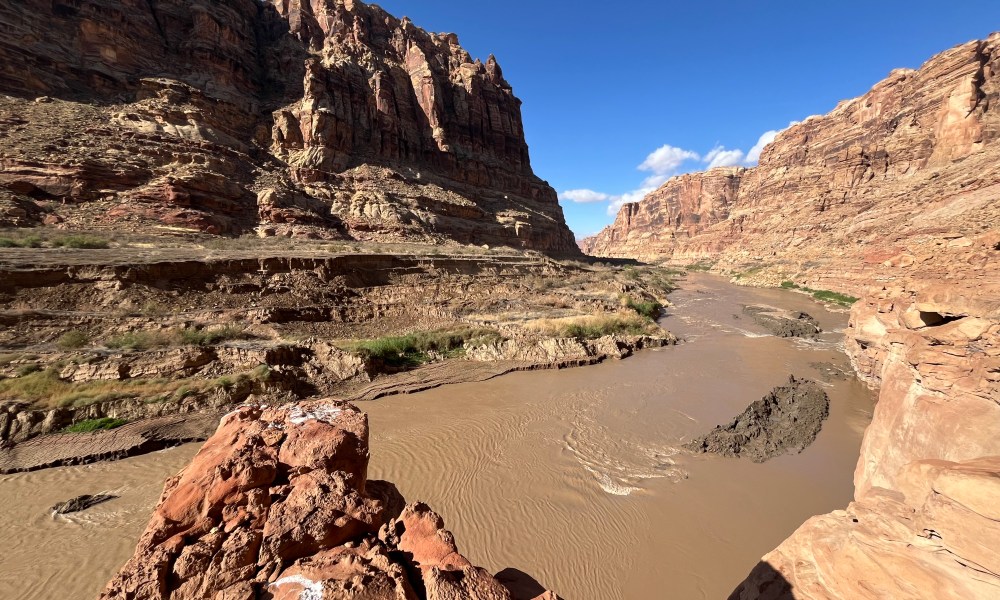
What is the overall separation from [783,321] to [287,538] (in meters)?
26.9

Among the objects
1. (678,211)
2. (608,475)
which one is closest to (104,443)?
(608,475)

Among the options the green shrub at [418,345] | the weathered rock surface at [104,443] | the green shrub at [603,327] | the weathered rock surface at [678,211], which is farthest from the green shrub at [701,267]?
the weathered rock surface at [104,443]

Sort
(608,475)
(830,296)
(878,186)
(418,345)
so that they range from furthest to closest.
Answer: (878,186), (830,296), (418,345), (608,475)

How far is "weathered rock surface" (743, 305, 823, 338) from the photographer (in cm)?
1897

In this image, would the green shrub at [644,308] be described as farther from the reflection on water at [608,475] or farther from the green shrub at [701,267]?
the green shrub at [701,267]

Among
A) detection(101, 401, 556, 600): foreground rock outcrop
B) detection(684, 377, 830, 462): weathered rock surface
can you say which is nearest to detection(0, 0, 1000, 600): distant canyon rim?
detection(101, 401, 556, 600): foreground rock outcrop

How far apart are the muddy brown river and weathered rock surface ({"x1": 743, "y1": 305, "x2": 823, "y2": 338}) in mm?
8518

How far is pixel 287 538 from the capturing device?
241 centimetres

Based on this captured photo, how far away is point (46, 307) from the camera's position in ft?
39.6

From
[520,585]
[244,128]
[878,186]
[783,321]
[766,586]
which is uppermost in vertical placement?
[878,186]

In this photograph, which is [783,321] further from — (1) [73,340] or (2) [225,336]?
(1) [73,340]

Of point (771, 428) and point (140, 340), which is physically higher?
point (140, 340)

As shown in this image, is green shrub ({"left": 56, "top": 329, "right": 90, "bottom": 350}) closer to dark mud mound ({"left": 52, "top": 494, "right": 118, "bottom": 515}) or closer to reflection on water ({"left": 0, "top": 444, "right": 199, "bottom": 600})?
reflection on water ({"left": 0, "top": 444, "right": 199, "bottom": 600})

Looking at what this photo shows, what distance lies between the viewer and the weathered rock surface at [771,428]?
7762 mm
